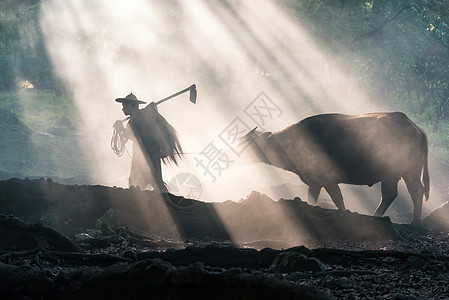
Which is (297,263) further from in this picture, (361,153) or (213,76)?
(213,76)

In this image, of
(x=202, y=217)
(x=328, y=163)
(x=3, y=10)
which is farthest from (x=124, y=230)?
(x=3, y=10)

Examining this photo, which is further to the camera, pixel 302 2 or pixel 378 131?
pixel 302 2

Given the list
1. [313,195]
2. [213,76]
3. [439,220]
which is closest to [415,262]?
[439,220]

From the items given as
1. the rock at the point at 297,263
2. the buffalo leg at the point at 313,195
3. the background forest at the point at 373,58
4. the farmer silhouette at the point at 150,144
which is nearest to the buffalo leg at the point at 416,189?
the buffalo leg at the point at 313,195

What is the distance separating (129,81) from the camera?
41938mm

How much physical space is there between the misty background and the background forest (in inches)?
2.4

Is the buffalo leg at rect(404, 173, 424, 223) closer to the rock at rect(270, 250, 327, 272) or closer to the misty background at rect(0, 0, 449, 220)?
the misty background at rect(0, 0, 449, 220)

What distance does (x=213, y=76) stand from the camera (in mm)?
41375

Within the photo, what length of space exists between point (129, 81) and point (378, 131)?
105ft

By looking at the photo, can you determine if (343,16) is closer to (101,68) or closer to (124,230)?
(124,230)

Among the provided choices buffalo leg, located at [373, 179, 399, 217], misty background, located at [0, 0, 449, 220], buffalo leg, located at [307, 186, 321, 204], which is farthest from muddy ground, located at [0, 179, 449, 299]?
misty background, located at [0, 0, 449, 220]

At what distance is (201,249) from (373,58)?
22083 millimetres

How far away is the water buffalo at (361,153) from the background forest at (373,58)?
561 inches

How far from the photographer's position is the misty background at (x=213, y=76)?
2545cm
